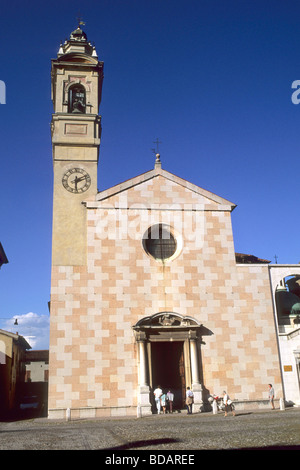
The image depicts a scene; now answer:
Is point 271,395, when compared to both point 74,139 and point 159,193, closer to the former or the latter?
point 159,193

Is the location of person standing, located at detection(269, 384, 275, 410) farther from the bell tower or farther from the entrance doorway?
the bell tower

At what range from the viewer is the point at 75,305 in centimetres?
2472

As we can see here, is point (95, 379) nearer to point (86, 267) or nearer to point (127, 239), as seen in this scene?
point (86, 267)

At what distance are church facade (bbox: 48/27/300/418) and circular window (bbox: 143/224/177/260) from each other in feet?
0.21

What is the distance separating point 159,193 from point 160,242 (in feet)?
10.3

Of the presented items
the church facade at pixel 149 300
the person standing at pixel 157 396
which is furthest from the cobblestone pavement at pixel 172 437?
the church facade at pixel 149 300

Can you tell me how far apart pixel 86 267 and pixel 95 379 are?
6.21m

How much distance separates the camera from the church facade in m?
23.7

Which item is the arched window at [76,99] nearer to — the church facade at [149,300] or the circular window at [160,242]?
the church facade at [149,300]

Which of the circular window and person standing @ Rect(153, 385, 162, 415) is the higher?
the circular window

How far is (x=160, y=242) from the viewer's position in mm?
27328

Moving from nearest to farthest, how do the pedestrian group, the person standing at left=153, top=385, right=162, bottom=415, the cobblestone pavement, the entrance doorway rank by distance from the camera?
the cobblestone pavement → the pedestrian group → the person standing at left=153, top=385, right=162, bottom=415 → the entrance doorway

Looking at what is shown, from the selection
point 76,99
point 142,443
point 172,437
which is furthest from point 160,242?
point 142,443

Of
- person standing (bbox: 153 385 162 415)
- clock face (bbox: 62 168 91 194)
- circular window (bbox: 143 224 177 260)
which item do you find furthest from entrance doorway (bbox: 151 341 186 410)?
clock face (bbox: 62 168 91 194)
